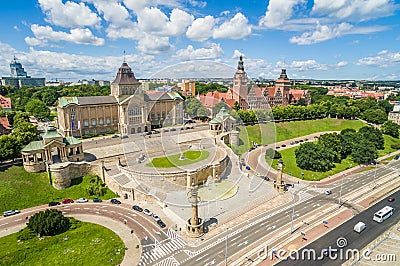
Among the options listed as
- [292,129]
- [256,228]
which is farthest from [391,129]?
[256,228]

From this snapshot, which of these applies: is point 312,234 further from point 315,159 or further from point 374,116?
point 374,116

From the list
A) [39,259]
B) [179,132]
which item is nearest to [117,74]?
[179,132]

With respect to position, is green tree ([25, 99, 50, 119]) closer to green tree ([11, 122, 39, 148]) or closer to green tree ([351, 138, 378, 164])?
green tree ([11, 122, 39, 148])

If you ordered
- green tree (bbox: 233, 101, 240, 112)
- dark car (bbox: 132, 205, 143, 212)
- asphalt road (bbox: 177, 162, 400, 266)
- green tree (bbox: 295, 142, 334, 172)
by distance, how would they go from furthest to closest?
green tree (bbox: 233, 101, 240, 112)
green tree (bbox: 295, 142, 334, 172)
dark car (bbox: 132, 205, 143, 212)
asphalt road (bbox: 177, 162, 400, 266)

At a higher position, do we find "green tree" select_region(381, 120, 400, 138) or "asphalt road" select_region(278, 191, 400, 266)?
"green tree" select_region(381, 120, 400, 138)

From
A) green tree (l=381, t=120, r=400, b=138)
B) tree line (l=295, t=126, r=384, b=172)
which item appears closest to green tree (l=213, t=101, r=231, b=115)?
tree line (l=295, t=126, r=384, b=172)

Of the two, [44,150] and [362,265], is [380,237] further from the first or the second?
[44,150]

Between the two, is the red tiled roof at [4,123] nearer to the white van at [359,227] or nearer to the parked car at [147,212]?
the parked car at [147,212]

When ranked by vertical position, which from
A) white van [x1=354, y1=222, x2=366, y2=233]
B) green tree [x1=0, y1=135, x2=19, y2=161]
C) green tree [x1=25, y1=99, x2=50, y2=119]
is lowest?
white van [x1=354, y1=222, x2=366, y2=233]
